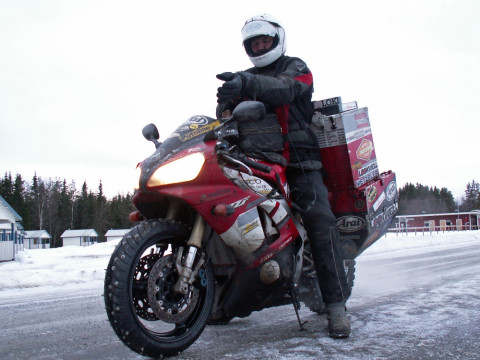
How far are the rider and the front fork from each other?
0.95m

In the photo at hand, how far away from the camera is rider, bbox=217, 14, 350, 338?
3.07 meters

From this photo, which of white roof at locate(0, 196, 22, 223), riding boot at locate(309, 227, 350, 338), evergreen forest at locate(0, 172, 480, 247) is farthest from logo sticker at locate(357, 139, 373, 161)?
evergreen forest at locate(0, 172, 480, 247)

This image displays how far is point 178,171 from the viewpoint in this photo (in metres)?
2.47

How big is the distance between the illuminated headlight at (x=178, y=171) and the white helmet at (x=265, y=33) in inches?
51.2

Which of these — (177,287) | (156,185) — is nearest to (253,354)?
(177,287)

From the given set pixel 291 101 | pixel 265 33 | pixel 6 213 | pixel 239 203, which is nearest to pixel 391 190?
pixel 291 101

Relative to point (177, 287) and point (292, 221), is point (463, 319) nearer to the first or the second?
point (292, 221)

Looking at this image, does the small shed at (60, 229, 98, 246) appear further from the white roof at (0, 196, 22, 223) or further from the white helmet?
the white helmet

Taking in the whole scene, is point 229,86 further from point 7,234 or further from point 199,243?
point 7,234

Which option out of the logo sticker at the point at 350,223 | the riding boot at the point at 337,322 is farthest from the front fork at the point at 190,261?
the logo sticker at the point at 350,223

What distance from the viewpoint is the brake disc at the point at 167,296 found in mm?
2316

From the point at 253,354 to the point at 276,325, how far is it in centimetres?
92

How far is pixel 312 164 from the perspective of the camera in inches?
135

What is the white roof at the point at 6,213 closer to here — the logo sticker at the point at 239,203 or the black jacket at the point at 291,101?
the black jacket at the point at 291,101
